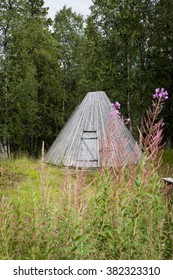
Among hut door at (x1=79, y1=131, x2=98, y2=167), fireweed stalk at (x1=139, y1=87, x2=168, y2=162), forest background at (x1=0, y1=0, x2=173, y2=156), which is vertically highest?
forest background at (x1=0, y1=0, x2=173, y2=156)

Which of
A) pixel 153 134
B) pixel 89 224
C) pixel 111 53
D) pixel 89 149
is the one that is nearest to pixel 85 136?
pixel 89 149

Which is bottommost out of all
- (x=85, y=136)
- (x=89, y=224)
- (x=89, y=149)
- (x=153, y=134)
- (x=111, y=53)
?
(x=89, y=149)

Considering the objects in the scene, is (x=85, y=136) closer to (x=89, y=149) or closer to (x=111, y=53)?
(x=89, y=149)

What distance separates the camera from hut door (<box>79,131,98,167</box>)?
14.8 meters

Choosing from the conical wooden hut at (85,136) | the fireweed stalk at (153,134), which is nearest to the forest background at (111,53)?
the conical wooden hut at (85,136)

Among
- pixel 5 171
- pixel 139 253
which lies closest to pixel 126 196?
pixel 139 253

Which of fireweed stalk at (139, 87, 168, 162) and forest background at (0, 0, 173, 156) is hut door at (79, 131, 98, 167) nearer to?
forest background at (0, 0, 173, 156)

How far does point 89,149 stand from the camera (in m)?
15.1

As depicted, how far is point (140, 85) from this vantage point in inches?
925

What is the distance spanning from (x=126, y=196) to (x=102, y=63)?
A: 1928 centimetres

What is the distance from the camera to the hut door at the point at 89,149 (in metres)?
14.8

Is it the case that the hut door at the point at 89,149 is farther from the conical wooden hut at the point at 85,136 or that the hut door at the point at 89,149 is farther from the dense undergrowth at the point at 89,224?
the dense undergrowth at the point at 89,224

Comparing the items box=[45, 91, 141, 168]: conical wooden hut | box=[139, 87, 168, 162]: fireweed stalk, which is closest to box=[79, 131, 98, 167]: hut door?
box=[45, 91, 141, 168]: conical wooden hut
